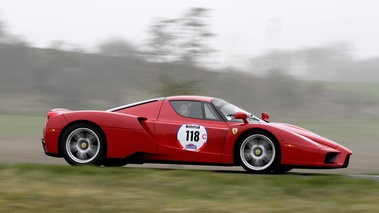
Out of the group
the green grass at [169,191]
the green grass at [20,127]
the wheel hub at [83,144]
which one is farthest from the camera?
the green grass at [20,127]

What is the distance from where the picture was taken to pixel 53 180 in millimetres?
8281

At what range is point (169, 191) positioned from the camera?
7.70 m

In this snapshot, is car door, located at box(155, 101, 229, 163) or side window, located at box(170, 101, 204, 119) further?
side window, located at box(170, 101, 204, 119)

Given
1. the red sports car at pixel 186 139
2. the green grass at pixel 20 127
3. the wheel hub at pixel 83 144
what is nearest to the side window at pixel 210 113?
the red sports car at pixel 186 139

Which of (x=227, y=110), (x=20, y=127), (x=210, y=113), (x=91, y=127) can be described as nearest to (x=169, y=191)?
(x=210, y=113)

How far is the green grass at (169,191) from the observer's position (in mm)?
6754

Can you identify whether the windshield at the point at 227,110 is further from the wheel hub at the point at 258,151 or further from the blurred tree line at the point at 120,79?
the blurred tree line at the point at 120,79

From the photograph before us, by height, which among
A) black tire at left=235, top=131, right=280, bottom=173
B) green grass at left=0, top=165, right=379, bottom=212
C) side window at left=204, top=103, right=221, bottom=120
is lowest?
green grass at left=0, top=165, right=379, bottom=212

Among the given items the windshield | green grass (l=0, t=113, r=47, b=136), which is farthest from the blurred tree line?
the windshield

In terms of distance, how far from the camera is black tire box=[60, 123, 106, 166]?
10109 millimetres

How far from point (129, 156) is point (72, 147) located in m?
0.90

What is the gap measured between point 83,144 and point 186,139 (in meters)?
1.57

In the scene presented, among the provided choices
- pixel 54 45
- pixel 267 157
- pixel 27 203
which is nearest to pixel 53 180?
pixel 27 203

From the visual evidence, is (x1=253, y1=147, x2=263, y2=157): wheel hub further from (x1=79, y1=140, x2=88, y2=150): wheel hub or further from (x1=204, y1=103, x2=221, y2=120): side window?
(x1=79, y1=140, x2=88, y2=150): wheel hub
